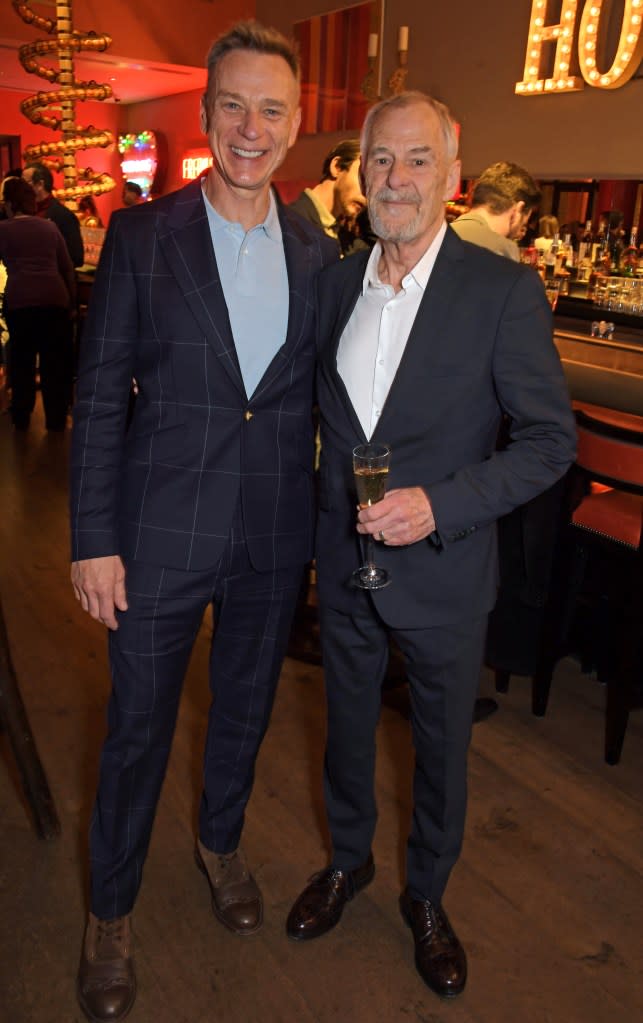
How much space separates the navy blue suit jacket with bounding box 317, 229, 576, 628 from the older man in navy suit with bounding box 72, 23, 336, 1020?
6.2 inches

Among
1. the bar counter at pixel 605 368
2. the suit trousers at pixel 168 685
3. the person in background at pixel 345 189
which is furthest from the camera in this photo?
the person in background at pixel 345 189

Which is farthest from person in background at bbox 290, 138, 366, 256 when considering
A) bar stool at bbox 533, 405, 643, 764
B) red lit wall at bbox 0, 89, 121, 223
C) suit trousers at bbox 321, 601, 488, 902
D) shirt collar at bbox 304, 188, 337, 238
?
red lit wall at bbox 0, 89, 121, 223

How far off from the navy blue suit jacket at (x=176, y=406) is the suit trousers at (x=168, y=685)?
0.07 metres

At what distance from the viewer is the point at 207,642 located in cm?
338

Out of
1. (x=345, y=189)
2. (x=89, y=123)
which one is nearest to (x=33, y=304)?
(x=345, y=189)

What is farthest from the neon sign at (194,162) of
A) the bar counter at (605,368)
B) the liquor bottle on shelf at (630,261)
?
the bar counter at (605,368)

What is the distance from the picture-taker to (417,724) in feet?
5.85

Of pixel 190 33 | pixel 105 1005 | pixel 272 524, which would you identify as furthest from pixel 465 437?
pixel 190 33

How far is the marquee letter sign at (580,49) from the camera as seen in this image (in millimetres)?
5289

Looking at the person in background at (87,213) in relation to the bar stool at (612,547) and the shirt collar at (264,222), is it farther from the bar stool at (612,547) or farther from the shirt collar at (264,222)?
the shirt collar at (264,222)

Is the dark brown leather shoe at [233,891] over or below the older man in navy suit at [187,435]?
below

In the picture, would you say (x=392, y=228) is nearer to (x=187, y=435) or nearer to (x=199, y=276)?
(x=199, y=276)

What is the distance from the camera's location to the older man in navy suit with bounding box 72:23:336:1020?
61.9 inches

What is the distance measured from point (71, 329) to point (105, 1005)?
221 inches
